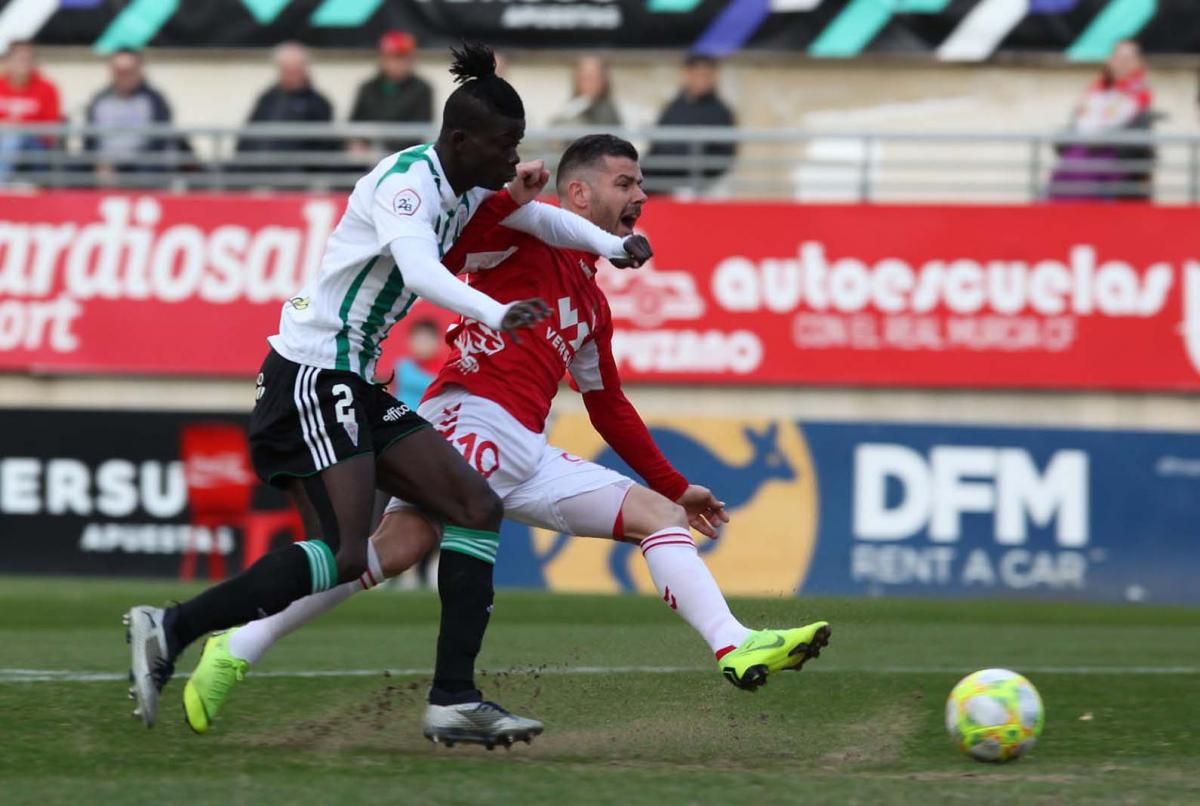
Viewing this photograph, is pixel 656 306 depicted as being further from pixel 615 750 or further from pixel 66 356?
pixel 615 750

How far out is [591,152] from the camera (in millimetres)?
6910

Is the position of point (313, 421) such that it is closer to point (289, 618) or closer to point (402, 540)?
point (402, 540)

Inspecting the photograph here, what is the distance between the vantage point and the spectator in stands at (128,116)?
16938 millimetres

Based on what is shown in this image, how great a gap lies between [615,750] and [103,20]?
1473 centimetres

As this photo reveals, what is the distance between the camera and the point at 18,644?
31.7 feet

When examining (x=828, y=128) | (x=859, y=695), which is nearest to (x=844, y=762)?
(x=859, y=695)

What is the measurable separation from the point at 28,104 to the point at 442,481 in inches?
479

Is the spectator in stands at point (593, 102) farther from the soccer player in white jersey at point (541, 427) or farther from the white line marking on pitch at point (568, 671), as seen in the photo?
the soccer player in white jersey at point (541, 427)

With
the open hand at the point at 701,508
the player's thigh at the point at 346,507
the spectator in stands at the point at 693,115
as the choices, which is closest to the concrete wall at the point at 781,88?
the spectator in stands at the point at 693,115

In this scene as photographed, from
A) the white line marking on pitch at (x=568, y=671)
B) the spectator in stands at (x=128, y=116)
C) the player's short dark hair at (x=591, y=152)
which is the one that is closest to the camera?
the player's short dark hair at (x=591, y=152)

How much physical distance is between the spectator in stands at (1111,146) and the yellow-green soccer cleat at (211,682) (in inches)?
443

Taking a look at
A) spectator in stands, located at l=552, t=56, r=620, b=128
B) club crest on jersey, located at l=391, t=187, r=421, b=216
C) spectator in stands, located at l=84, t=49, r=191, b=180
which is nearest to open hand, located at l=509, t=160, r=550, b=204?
club crest on jersey, located at l=391, t=187, r=421, b=216

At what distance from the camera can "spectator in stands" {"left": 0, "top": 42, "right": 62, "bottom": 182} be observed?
17.0 meters

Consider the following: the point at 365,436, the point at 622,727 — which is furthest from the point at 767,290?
the point at 365,436
